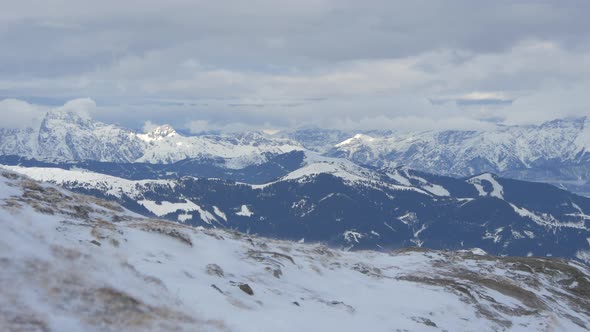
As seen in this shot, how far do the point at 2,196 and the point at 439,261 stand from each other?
97.8m

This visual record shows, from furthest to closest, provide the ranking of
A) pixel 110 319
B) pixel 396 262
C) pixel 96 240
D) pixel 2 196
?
pixel 396 262 → pixel 2 196 → pixel 96 240 → pixel 110 319

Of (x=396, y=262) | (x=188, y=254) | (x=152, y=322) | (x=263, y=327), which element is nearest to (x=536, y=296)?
(x=396, y=262)

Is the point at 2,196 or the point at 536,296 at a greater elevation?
the point at 2,196

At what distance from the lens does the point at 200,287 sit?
37.2 meters

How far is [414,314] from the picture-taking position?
54594mm

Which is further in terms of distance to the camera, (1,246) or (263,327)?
(263,327)

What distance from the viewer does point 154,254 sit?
163 ft

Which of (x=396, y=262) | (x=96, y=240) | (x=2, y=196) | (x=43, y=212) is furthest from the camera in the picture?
(x=396, y=262)

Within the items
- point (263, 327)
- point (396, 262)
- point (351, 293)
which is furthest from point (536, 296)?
point (263, 327)

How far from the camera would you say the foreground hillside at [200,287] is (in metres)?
25.2

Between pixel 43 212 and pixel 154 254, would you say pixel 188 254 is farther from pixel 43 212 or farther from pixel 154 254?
pixel 43 212

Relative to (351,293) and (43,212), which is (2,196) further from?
(351,293)

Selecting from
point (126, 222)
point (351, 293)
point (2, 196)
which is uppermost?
point (2, 196)

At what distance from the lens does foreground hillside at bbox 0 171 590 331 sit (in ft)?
82.8
